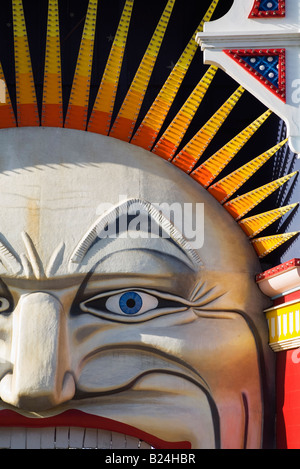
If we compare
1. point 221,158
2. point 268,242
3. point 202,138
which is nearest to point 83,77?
point 202,138

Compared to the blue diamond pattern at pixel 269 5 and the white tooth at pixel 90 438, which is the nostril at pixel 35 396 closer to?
the white tooth at pixel 90 438

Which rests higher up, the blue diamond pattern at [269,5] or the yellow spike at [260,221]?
the blue diamond pattern at [269,5]

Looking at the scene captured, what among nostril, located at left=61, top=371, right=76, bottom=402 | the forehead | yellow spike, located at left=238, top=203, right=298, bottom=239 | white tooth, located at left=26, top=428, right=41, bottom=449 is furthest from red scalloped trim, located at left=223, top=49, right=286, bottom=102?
white tooth, located at left=26, top=428, right=41, bottom=449

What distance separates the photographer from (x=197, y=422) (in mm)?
7812

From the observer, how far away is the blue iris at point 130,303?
26.1ft

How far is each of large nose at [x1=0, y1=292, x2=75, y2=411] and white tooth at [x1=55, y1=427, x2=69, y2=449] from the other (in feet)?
1.06

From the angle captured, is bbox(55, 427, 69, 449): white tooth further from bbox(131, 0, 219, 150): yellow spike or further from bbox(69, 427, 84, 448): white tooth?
bbox(131, 0, 219, 150): yellow spike

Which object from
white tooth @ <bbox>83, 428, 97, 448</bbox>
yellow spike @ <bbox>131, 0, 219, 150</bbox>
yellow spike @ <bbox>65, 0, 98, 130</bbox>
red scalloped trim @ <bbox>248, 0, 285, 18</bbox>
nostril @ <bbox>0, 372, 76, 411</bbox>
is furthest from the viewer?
yellow spike @ <bbox>131, 0, 219, 150</bbox>

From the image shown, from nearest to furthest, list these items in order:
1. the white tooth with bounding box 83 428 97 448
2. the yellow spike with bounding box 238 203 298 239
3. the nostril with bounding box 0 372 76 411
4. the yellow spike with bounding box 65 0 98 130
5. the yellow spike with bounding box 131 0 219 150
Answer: the nostril with bounding box 0 372 76 411
the white tooth with bounding box 83 428 97 448
the yellow spike with bounding box 238 203 298 239
the yellow spike with bounding box 65 0 98 130
the yellow spike with bounding box 131 0 219 150

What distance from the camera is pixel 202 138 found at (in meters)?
8.32

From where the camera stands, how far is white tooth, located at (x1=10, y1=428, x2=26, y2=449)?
7.77m

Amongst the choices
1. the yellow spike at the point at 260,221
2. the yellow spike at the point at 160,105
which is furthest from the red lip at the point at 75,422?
the yellow spike at the point at 160,105

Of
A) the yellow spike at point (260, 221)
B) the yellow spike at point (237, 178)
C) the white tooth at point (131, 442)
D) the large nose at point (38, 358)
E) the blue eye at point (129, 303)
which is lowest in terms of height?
the white tooth at point (131, 442)

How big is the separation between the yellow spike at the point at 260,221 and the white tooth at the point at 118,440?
2094 mm
